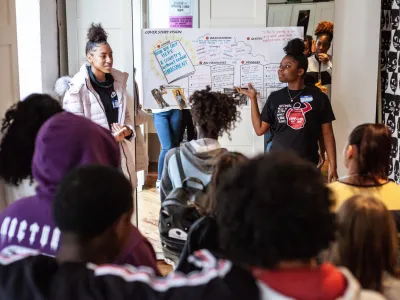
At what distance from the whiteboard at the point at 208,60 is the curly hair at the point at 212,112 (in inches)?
32.0

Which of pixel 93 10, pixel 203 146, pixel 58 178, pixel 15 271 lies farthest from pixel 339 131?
pixel 15 271

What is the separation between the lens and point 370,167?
1956mm

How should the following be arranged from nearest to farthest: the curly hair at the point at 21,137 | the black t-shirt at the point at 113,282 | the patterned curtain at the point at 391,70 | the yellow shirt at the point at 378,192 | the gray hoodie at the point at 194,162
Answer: the black t-shirt at the point at 113,282
the curly hair at the point at 21,137
the yellow shirt at the point at 378,192
the gray hoodie at the point at 194,162
the patterned curtain at the point at 391,70

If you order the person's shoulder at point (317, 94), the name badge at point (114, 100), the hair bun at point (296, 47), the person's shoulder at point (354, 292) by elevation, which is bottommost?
the person's shoulder at point (354, 292)

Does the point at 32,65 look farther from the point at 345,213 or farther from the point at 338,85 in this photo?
the point at 345,213

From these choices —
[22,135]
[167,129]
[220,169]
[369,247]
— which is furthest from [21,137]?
[167,129]

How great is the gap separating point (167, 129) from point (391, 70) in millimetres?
1430

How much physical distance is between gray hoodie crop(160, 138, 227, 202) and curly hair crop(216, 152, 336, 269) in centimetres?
115

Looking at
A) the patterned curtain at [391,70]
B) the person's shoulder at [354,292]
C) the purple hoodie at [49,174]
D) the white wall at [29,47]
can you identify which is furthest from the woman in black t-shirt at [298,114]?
the person's shoulder at [354,292]

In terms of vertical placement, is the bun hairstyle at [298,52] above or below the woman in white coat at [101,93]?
above

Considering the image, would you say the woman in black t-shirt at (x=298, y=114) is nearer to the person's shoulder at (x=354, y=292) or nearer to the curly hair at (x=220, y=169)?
the curly hair at (x=220, y=169)

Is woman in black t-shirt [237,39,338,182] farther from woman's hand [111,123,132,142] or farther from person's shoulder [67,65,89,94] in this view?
person's shoulder [67,65,89,94]

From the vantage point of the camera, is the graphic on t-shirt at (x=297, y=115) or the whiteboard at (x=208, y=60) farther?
the whiteboard at (x=208, y=60)

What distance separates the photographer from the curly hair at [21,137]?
1.67m
